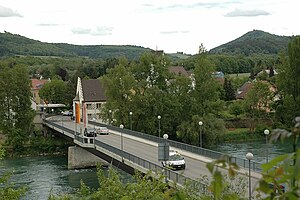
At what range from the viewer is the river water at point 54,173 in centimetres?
3624

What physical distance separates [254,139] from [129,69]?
1772 centimetres

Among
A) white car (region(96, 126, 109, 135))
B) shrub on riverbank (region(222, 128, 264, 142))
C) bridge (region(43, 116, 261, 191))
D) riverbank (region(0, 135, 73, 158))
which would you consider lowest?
riverbank (region(0, 135, 73, 158))

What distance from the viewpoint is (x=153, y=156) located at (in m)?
34.8

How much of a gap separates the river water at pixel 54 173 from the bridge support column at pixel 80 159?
3.20 feet

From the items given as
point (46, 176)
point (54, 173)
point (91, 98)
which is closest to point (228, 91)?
point (91, 98)

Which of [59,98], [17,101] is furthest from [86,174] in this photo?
[59,98]

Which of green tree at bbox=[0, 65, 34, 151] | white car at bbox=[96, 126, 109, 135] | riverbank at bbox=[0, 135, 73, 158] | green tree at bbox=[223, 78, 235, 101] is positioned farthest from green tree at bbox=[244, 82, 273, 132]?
green tree at bbox=[0, 65, 34, 151]

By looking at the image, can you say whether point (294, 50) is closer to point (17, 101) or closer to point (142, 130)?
point (142, 130)

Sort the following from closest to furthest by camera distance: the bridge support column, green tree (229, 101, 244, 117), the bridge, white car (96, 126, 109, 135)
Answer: the bridge
the bridge support column
white car (96, 126, 109, 135)
green tree (229, 101, 244, 117)

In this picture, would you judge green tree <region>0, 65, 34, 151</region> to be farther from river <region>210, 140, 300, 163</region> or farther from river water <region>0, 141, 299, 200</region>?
river <region>210, 140, 300, 163</region>

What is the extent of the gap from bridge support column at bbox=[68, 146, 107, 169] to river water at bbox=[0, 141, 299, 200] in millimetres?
975

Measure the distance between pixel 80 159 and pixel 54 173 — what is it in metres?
5.06

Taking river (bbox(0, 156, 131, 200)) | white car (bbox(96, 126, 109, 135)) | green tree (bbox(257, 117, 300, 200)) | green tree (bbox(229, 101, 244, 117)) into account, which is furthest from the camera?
green tree (bbox(229, 101, 244, 117))

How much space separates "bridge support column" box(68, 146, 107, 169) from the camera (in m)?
48.7
